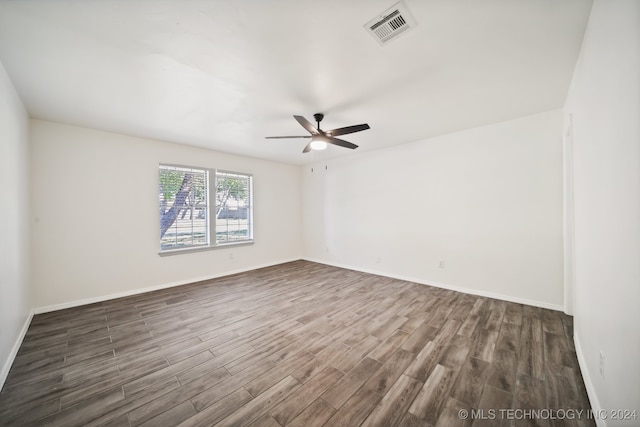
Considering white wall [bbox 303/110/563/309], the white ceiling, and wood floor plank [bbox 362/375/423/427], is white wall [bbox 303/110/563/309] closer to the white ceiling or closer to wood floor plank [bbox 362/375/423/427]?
the white ceiling

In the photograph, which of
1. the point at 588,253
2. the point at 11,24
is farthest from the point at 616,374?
the point at 11,24

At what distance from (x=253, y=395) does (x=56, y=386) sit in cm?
158

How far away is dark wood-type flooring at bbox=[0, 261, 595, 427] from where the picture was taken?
1503mm

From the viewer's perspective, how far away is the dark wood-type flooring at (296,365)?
1.50 meters

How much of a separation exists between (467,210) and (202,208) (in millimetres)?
4956

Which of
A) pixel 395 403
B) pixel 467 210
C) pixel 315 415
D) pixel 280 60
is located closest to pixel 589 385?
pixel 395 403

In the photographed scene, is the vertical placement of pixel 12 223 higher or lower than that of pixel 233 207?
lower

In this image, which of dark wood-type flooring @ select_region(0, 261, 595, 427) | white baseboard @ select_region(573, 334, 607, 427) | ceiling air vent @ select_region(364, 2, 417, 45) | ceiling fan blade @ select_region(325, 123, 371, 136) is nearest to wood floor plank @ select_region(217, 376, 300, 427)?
dark wood-type flooring @ select_region(0, 261, 595, 427)

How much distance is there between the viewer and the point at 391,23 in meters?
1.56

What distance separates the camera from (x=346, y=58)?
192 cm

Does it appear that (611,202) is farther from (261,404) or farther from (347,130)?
(261,404)

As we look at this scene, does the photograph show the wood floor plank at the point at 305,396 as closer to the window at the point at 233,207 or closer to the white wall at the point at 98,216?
the white wall at the point at 98,216

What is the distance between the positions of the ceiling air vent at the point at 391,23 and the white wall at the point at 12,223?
124 inches

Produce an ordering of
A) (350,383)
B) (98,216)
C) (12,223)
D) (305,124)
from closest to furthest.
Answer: (350,383), (12,223), (305,124), (98,216)
